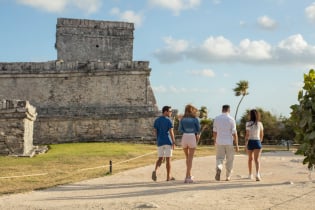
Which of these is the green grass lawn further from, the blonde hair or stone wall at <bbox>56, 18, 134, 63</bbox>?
stone wall at <bbox>56, 18, 134, 63</bbox>

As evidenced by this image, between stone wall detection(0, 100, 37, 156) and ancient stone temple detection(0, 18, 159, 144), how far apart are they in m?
6.74

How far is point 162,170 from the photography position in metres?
12.1

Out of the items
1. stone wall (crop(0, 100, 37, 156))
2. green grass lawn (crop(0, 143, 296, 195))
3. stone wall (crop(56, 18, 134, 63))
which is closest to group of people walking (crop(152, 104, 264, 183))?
green grass lawn (crop(0, 143, 296, 195))

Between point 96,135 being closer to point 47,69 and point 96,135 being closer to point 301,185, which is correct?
point 47,69

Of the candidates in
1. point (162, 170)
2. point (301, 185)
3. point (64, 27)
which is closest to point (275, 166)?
point (162, 170)

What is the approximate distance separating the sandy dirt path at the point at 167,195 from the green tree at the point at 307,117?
2.51m

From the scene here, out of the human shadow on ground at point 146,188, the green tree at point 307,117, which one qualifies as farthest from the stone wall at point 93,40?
the green tree at point 307,117

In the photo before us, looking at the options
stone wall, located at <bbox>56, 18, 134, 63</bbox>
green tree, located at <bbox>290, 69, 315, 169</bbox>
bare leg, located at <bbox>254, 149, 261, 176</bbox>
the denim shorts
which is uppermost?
stone wall, located at <bbox>56, 18, 134, 63</bbox>

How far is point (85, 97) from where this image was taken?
79.0 ft

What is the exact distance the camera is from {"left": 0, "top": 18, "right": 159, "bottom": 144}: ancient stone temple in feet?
76.3

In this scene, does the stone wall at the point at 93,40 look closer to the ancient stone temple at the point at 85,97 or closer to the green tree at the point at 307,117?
the ancient stone temple at the point at 85,97

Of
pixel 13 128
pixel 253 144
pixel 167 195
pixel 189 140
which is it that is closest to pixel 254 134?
pixel 253 144

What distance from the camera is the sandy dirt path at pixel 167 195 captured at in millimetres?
7141

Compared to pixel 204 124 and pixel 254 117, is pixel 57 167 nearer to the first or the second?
pixel 254 117
